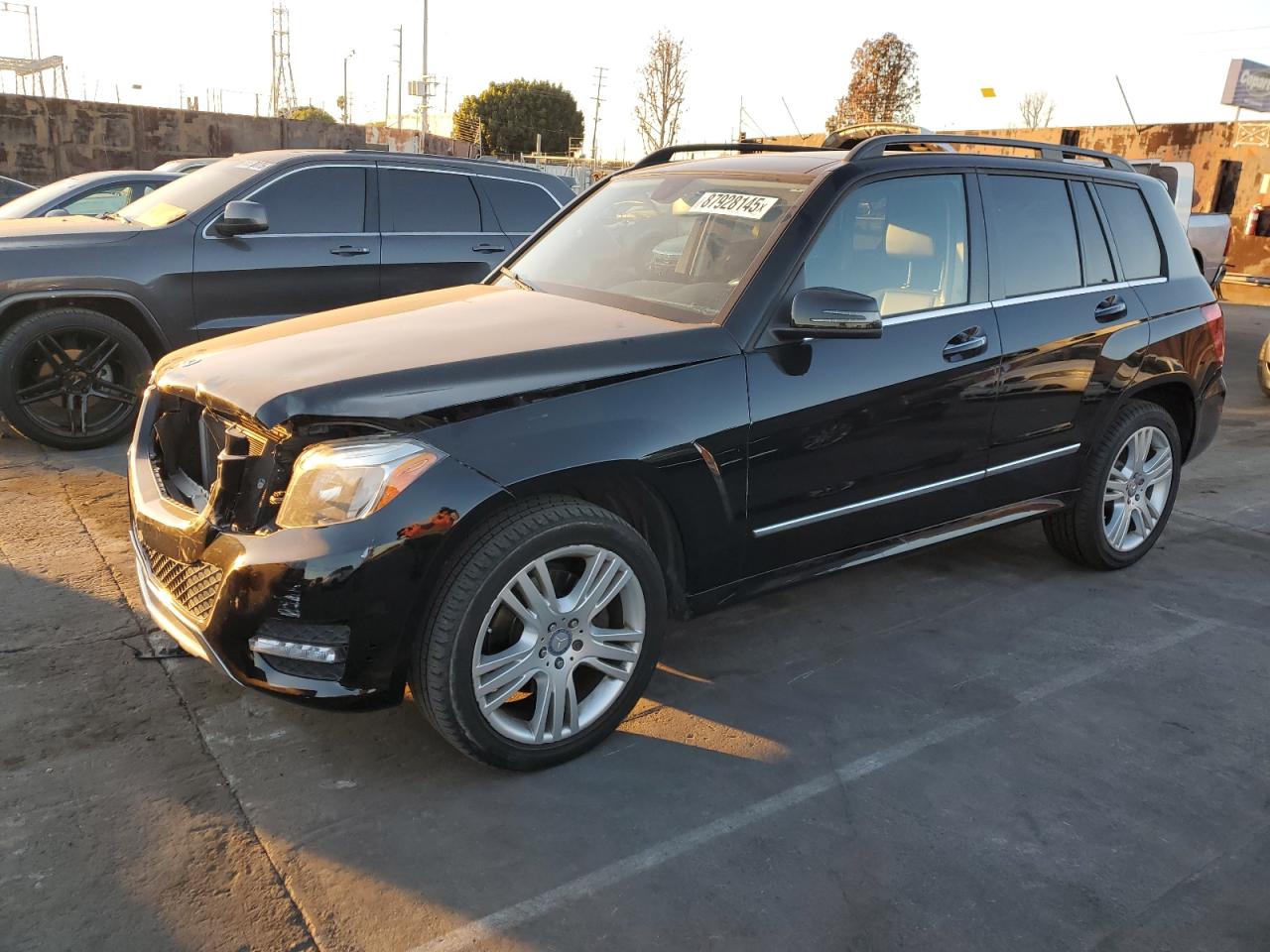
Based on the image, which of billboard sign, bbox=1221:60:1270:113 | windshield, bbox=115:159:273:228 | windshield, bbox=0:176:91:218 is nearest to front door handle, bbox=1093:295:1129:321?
windshield, bbox=115:159:273:228

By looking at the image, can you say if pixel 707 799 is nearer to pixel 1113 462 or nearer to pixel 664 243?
pixel 664 243

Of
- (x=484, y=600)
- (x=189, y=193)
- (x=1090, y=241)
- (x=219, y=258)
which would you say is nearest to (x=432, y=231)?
(x=219, y=258)

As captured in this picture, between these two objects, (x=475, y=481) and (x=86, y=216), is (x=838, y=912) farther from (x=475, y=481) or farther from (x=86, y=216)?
(x=86, y=216)

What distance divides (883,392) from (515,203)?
466cm

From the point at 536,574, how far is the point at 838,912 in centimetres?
115

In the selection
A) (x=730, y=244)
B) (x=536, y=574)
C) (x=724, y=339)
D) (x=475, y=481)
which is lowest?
(x=536, y=574)

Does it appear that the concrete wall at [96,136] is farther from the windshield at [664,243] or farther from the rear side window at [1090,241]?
the rear side window at [1090,241]

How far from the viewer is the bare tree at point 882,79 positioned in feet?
148

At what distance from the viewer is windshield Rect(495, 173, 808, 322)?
3.46 meters

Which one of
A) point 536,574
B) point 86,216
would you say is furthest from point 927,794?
point 86,216

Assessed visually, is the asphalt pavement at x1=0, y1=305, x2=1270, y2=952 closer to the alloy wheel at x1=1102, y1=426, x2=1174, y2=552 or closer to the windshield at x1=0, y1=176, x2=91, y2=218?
the alloy wheel at x1=1102, y1=426, x2=1174, y2=552

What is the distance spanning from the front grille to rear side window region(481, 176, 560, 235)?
4915 millimetres

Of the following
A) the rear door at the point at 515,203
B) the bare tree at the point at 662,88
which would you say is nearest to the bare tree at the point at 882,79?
the bare tree at the point at 662,88

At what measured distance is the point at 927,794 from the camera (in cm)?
293
